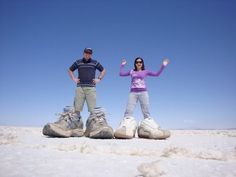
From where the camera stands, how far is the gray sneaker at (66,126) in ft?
22.8

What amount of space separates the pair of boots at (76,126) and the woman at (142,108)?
45 cm

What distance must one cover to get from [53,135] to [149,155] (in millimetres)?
3794

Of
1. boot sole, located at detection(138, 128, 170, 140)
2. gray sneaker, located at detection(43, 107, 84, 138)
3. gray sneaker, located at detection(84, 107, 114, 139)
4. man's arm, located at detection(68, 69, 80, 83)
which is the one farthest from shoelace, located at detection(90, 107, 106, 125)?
man's arm, located at detection(68, 69, 80, 83)

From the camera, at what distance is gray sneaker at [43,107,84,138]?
6.94m

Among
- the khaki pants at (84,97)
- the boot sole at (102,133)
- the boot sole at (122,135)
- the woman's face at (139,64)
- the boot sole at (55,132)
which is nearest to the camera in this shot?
the boot sole at (102,133)

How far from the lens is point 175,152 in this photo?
4.00 metres

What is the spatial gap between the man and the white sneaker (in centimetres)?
28

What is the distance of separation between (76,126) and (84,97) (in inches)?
43.3

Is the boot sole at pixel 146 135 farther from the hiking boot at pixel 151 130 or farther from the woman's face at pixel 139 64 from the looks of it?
the woman's face at pixel 139 64

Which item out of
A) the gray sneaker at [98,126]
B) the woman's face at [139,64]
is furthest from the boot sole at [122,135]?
the woman's face at [139,64]

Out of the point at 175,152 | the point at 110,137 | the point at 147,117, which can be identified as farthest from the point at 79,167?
the point at 147,117

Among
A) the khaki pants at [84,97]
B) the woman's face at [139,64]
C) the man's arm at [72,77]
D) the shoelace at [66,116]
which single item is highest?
the woman's face at [139,64]

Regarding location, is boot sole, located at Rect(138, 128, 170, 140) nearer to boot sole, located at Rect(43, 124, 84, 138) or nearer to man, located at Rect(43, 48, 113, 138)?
man, located at Rect(43, 48, 113, 138)

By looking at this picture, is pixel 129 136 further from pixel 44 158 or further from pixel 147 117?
pixel 44 158
